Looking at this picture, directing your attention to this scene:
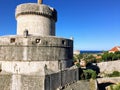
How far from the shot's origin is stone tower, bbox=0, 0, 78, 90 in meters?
12.0

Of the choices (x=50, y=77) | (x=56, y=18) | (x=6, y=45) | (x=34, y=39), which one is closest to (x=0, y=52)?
(x=6, y=45)

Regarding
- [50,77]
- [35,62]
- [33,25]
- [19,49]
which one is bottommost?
[50,77]

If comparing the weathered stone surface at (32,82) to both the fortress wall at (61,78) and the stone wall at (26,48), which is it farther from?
the stone wall at (26,48)

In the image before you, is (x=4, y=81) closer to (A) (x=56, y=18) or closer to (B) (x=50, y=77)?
(B) (x=50, y=77)

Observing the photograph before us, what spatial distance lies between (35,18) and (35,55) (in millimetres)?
4696

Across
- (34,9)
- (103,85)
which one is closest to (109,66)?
(103,85)

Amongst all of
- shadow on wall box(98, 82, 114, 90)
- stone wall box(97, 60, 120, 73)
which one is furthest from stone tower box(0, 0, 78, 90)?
stone wall box(97, 60, 120, 73)

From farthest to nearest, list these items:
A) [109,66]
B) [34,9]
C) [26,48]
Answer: [109,66], [34,9], [26,48]

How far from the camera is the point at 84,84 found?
16.4 meters

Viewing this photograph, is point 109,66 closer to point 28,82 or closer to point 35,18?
point 35,18

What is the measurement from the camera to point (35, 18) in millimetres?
18359

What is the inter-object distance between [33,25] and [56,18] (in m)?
3.08

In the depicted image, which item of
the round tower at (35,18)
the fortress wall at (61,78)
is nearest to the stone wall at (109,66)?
the fortress wall at (61,78)

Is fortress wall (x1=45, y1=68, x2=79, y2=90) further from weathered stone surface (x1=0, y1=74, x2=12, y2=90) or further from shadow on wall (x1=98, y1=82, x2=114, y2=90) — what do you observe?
shadow on wall (x1=98, y1=82, x2=114, y2=90)
